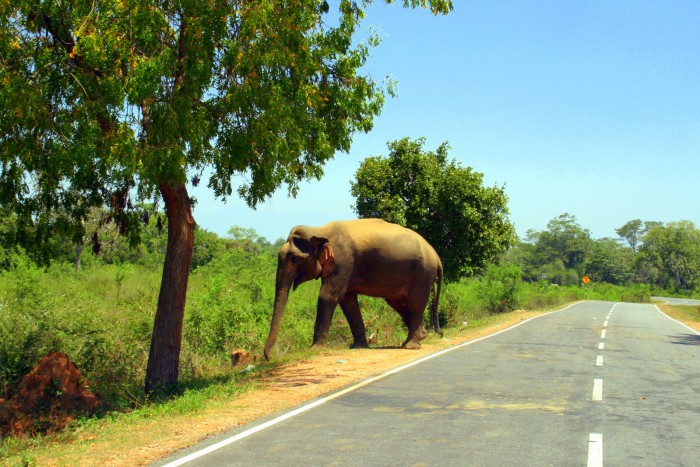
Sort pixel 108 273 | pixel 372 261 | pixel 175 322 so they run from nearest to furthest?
pixel 175 322 < pixel 372 261 < pixel 108 273

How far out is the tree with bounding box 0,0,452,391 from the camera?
27.1ft

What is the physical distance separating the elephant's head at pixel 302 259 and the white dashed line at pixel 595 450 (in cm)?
891

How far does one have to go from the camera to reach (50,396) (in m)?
9.88

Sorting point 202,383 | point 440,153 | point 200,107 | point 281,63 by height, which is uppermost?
point 440,153

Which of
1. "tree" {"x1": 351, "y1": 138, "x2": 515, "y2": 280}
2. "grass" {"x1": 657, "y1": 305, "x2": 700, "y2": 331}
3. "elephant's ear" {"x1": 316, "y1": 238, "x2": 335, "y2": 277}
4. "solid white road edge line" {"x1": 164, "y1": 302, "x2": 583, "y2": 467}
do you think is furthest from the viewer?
"grass" {"x1": 657, "y1": 305, "x2": 700, "y2": 331}

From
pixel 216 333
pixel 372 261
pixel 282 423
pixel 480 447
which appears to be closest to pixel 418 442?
pixel 480 447

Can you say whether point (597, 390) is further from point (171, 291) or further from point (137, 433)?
point (171, 291)

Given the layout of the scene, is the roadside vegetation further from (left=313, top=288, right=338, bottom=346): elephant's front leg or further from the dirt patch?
(left=313, top=288, right=338, bottom=346): elephant's front leg

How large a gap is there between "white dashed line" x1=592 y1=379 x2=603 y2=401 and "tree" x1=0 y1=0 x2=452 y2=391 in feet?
19.0

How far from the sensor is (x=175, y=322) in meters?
11.1

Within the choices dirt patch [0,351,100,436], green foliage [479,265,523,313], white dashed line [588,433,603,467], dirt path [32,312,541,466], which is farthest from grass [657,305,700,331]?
dirt patch [0,351,100,436]

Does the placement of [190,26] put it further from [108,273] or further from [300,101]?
[108,273]

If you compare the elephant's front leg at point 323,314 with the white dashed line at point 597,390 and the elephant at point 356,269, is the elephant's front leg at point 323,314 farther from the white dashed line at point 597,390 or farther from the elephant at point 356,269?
the white dashed line at point 597,390

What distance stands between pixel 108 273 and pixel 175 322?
17.9 meters
